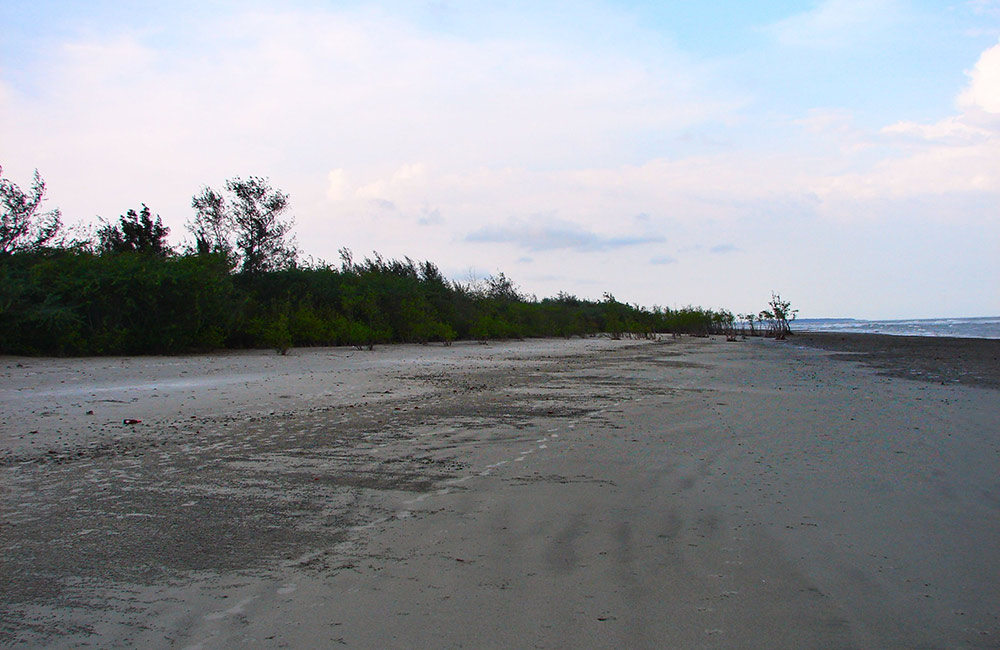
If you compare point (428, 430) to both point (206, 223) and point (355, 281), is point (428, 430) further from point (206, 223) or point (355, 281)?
point (206, 223)

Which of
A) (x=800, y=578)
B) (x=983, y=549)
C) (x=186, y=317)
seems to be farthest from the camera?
(x=186, y=317)

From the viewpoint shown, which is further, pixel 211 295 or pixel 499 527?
pixel 211 295

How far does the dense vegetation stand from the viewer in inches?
637

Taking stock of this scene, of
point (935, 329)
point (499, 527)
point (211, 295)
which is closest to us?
point (499, 527)

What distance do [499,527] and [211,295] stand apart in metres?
17.0

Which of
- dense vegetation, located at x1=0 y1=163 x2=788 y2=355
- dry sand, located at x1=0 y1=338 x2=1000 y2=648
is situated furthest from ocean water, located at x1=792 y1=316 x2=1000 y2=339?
dry sand, located at x1=0 y1=338 x2=1000 y2=648

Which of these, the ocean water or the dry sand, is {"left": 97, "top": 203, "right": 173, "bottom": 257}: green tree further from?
the ocean water

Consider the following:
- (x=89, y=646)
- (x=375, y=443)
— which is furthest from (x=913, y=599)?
(x=375, y=443)

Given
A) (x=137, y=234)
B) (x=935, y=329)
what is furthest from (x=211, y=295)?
(x=935, y=329)

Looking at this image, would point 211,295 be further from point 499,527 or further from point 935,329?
point 935,329

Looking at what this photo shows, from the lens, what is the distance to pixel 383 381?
1172cm

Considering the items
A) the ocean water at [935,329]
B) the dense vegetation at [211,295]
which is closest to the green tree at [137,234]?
the dense vegetation at [211,295]

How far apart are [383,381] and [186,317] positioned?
920cm

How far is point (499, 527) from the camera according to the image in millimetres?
3646
